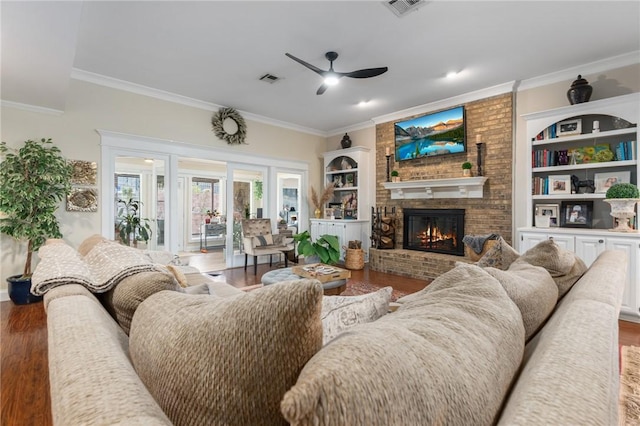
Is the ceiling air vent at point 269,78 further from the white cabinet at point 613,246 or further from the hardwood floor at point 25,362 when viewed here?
the white cabinet at point 613,246

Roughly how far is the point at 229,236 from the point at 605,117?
5.66 m

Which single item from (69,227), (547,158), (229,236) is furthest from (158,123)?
(547,158)

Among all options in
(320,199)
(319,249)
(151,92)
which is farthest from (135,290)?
(320,199)

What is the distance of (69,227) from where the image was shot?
12.7 feet

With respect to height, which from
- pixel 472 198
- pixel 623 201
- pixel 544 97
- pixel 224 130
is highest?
pixel 544 97

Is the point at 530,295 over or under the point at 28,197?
under

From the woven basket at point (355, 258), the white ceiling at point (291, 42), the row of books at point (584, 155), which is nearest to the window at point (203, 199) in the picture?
the white ceiling at point (291, 42)

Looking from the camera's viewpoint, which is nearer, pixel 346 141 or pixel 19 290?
pixel 19 290

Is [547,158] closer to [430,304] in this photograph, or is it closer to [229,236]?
[430,304]

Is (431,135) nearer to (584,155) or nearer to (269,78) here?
(584,155)

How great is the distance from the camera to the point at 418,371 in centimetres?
44

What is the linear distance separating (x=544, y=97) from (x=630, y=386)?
138 inches

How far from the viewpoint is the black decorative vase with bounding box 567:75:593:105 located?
3529mm

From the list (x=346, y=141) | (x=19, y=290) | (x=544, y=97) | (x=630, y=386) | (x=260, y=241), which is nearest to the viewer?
(x=630, y=386)
